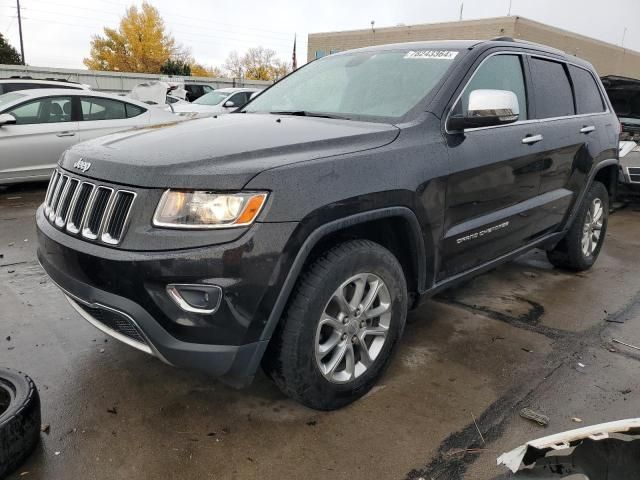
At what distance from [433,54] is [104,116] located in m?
6.33

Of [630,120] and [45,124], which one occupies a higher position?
[630,120]

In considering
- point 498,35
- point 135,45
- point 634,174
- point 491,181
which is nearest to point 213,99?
point 634,174

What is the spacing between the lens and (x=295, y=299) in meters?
2.29

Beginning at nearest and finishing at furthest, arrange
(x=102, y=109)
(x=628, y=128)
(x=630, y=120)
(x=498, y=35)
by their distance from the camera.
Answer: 1. (x=628, y=128)
2. (x=102, y=109)
3. (x=630, y=120)
4. (x=498, y=35)

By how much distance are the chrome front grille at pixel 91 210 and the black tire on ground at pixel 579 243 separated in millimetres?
3741

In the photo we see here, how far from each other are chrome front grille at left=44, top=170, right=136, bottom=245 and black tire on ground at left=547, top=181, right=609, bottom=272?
3.74 m

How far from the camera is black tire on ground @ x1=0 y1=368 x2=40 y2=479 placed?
2.12 metres

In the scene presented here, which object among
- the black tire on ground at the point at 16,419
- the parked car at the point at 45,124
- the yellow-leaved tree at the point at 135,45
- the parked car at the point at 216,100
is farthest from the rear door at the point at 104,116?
the yellow-leaved tree at the point at 135,45

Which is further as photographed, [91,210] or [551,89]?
[551,89]

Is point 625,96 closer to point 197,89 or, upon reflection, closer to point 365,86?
point 365,86

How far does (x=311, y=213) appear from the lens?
7.25 ft

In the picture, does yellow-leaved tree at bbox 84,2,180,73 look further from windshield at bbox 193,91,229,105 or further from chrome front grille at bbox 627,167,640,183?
chrome front grille at bbox 627,167,640,183

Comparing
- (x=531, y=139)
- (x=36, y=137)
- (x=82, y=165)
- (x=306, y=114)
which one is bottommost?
(x=36, y=137)

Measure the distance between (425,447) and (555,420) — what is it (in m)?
0.72
